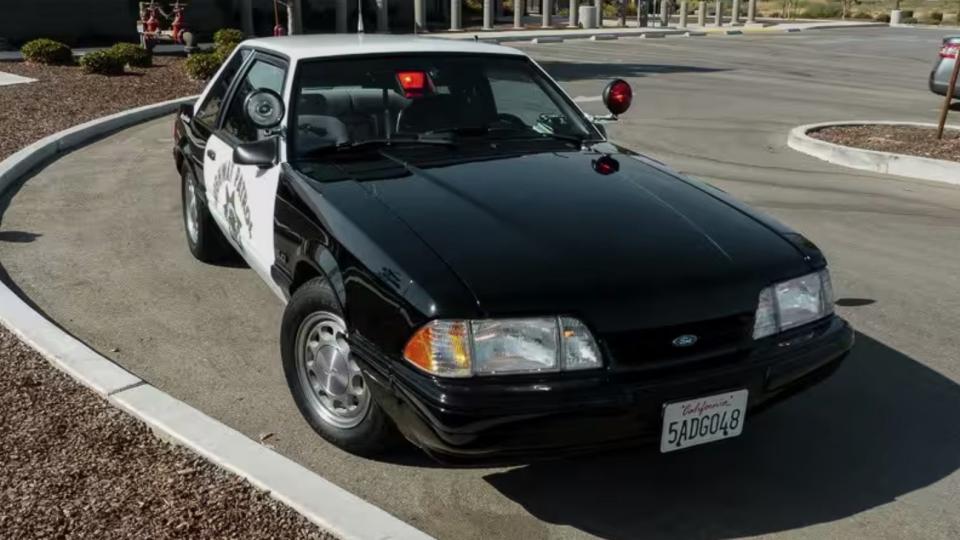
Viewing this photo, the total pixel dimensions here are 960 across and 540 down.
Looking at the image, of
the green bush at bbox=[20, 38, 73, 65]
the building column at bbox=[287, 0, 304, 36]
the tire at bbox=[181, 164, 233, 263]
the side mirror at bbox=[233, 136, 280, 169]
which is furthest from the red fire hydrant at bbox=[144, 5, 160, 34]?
the side mirror at bbox=[233, 136, 280, 169]

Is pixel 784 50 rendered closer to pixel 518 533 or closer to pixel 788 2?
pixel 518 533

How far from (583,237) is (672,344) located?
551 mm

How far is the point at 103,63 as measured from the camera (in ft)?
55.9

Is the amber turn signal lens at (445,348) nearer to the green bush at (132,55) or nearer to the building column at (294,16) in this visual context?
the green bush at (132,55)

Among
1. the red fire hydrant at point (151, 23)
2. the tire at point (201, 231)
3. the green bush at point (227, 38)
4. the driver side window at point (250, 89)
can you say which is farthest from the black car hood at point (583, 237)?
the red fire hydrant at point (151, 23)

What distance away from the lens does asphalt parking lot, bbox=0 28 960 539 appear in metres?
3.47

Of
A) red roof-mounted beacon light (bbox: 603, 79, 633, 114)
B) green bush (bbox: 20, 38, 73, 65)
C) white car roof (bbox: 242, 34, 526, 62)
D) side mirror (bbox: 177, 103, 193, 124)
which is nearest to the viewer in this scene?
white car roof (bbox: 242, 34, 526, 62)

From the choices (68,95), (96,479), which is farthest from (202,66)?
(96,479)

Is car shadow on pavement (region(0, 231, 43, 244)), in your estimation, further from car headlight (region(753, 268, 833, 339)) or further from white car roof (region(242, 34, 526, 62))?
car headlight (region(753, 268, 833, 339))

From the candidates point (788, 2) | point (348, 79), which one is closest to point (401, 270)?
point (348, 79)

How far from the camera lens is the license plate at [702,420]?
316 cm

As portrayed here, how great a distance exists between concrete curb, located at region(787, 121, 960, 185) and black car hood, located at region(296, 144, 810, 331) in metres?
6.64

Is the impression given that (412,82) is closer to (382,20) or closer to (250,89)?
(250,89)

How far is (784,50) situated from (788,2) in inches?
1566
